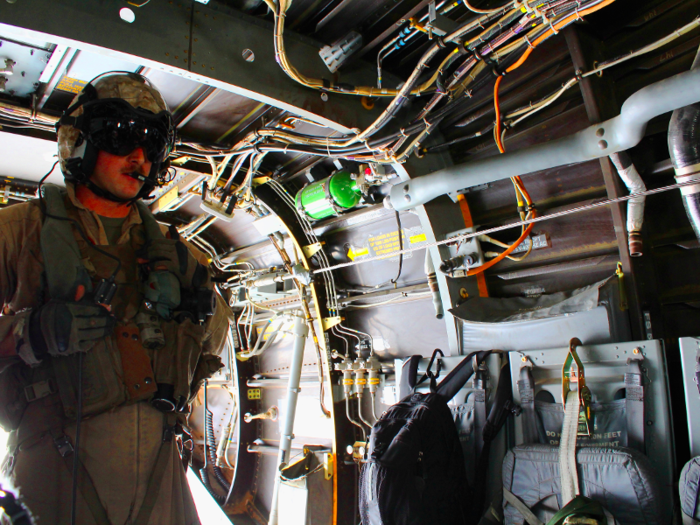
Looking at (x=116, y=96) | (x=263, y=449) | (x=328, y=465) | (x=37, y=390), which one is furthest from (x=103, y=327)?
(x=263, y=449)

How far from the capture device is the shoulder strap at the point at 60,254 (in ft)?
5.11

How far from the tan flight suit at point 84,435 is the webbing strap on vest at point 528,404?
5.32 ft

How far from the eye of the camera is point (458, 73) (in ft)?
7.79

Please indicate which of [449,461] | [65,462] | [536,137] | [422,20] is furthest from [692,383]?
[65,462]

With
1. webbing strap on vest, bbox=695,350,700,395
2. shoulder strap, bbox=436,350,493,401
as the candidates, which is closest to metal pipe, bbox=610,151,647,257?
webbing strap on vest, bbox=695,350,700,395

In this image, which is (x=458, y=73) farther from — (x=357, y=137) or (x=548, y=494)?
(x=548, y=494)

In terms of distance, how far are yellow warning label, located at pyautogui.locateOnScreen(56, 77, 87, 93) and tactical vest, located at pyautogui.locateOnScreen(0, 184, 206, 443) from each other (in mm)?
1371

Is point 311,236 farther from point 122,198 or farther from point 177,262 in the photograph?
point 122,198

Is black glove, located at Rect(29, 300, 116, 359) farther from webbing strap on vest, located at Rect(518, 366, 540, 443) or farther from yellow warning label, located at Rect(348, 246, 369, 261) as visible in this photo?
yellow warning label, located at Rect(348, 246, 369, 261)

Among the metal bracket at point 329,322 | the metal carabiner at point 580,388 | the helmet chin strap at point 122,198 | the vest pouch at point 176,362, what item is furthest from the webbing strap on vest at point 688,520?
the metal bracket at point 329,322

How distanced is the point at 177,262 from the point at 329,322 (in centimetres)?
230

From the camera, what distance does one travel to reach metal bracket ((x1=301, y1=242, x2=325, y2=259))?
13.4ft

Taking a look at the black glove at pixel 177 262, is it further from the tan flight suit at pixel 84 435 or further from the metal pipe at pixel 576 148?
the metal pipe at pixel 576 148

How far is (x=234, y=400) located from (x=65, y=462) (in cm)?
422
